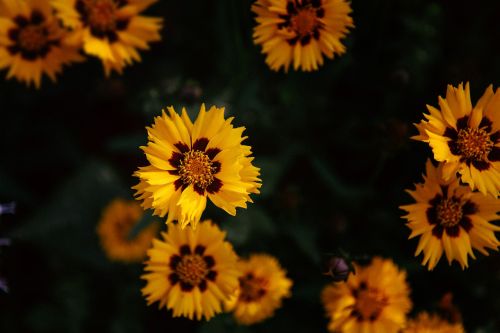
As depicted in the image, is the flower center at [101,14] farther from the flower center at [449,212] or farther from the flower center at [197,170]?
the flower center at [449,212]

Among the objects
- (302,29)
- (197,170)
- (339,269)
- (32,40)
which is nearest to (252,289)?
(339,269)

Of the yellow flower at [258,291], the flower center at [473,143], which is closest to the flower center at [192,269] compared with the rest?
the yellow flower at [258,291]

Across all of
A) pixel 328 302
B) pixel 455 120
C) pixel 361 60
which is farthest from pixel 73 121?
pixel 455 120

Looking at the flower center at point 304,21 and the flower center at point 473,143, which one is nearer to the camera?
the flower center at point 473,143

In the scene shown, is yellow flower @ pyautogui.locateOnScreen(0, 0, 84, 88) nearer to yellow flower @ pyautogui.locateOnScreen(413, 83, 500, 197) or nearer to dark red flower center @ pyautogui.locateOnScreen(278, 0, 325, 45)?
dark red flower center @ pyautogui.locateOnScreen(278, 0, 325, 45)

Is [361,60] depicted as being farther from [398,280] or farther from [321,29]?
[398,280]

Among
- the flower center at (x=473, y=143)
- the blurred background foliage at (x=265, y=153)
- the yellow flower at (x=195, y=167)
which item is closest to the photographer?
the yellow flower at (x=195, y=167)

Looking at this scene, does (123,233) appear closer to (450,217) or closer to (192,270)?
(192,270)
